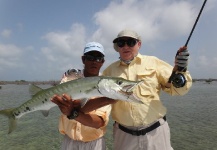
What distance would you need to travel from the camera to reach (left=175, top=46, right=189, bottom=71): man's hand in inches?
158

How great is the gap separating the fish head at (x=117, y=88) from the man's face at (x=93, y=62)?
806mm

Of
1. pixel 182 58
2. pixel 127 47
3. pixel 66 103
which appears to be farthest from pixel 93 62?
pixel 182 58

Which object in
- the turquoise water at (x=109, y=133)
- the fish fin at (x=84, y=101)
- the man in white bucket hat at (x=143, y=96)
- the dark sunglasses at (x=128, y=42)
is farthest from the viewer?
the turquoise water at (x=109, y=133)

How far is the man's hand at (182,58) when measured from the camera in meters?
4.00

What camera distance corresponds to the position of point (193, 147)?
36.8ft

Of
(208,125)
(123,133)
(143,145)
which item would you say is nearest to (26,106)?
(123,133)

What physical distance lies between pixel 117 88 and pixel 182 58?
1.13 meters

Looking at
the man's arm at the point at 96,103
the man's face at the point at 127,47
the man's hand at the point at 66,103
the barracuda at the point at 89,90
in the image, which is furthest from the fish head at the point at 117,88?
the man's face at the point at 127,47

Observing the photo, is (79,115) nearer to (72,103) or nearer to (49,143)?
(72,103)

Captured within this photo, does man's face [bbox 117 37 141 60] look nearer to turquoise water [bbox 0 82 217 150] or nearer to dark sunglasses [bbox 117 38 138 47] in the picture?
dark sunglasses [bbox 117 38 138 47]

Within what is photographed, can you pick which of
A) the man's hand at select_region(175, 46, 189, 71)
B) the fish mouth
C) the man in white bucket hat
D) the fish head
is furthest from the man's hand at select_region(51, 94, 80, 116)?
the man's hand at select_region(175, 46, 189, 71)

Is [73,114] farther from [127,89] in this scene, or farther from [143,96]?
[143,96]

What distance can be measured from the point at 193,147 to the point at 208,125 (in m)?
4.55

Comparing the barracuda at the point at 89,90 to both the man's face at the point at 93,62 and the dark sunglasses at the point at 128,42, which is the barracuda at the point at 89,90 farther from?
the dark sunglasses at the point at 128,42
